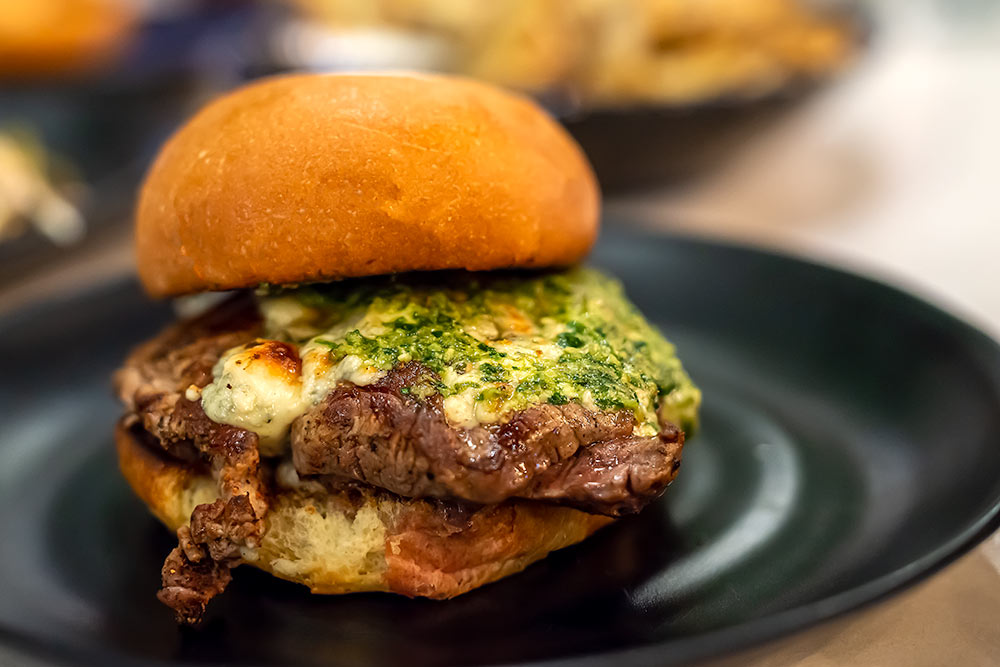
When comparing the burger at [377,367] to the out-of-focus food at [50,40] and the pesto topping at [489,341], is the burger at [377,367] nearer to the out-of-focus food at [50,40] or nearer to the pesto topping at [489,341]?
the pesto topping at [489,341]

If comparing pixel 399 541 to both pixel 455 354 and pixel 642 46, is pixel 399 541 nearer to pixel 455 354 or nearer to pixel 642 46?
pixel 455 354

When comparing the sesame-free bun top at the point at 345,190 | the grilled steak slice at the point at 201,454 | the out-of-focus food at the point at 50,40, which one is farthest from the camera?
the out-of-focus food at the point at 50,40

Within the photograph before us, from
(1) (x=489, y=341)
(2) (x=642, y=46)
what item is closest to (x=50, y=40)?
(2) (x=642, y=46)

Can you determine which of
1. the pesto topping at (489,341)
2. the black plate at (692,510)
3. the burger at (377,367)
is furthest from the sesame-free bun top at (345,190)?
the black plate at (692,510)

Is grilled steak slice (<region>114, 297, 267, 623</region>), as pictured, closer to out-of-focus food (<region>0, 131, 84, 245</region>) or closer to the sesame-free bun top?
the sesame-free bun top

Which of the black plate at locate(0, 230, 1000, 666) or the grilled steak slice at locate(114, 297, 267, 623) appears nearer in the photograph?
the black plate at locate(0, 230, 1000, 666)

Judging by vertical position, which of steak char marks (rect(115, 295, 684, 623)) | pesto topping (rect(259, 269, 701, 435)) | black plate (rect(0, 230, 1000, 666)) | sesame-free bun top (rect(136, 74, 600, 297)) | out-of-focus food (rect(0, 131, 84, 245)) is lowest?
out-of-focus food (rect(0, 131, 84, 245))

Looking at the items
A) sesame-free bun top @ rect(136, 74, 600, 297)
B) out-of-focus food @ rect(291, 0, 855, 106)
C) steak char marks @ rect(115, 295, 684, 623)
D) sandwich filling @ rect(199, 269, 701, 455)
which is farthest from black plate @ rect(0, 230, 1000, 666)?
out-of-focus food @ rect(291, 0, 855, 106)
